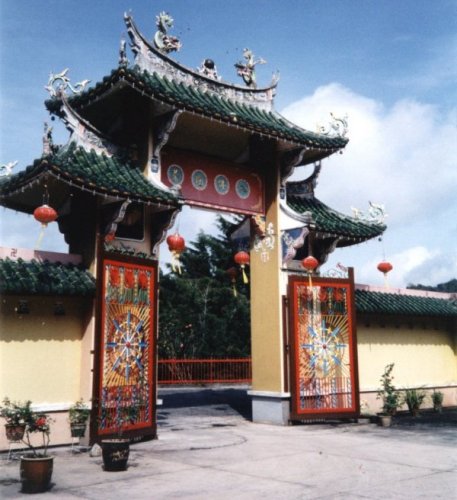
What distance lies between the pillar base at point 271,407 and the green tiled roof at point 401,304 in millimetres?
3634

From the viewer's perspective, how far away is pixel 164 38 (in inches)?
553

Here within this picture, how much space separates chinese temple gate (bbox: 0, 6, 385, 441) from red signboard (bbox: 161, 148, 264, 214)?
4 centimetres

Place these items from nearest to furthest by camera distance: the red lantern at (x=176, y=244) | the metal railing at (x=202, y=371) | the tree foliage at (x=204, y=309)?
the red lantern at (x=176, y=244) → the metal railing at (x=202, y=371) → the tree foliage at (x=204, y=309)

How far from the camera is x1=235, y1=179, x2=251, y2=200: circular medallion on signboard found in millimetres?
14469

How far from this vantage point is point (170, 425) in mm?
14031

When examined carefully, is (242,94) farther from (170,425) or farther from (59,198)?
(170,425)

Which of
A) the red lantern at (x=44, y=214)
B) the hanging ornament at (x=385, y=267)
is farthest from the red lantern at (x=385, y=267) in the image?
the red lantern at (x=44, y=214)

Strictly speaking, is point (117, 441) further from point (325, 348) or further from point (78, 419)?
point (325, 348)

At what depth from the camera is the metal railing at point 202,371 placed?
2589cm

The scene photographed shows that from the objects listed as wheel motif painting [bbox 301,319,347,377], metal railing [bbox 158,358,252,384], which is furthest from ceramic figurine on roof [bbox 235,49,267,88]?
metal railing [bbox 158,358,252,384]

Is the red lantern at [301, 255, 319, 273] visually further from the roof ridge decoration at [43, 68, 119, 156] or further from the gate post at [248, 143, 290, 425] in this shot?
the roof ridge decoration at [43, 68, 119, 156]

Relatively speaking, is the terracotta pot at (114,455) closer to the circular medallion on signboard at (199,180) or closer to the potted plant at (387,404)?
the circular medallion on signboard at (199,180)

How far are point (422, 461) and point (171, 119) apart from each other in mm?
8039

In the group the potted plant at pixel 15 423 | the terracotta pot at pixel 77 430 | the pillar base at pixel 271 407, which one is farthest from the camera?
the pillar base at pixel 271 407
